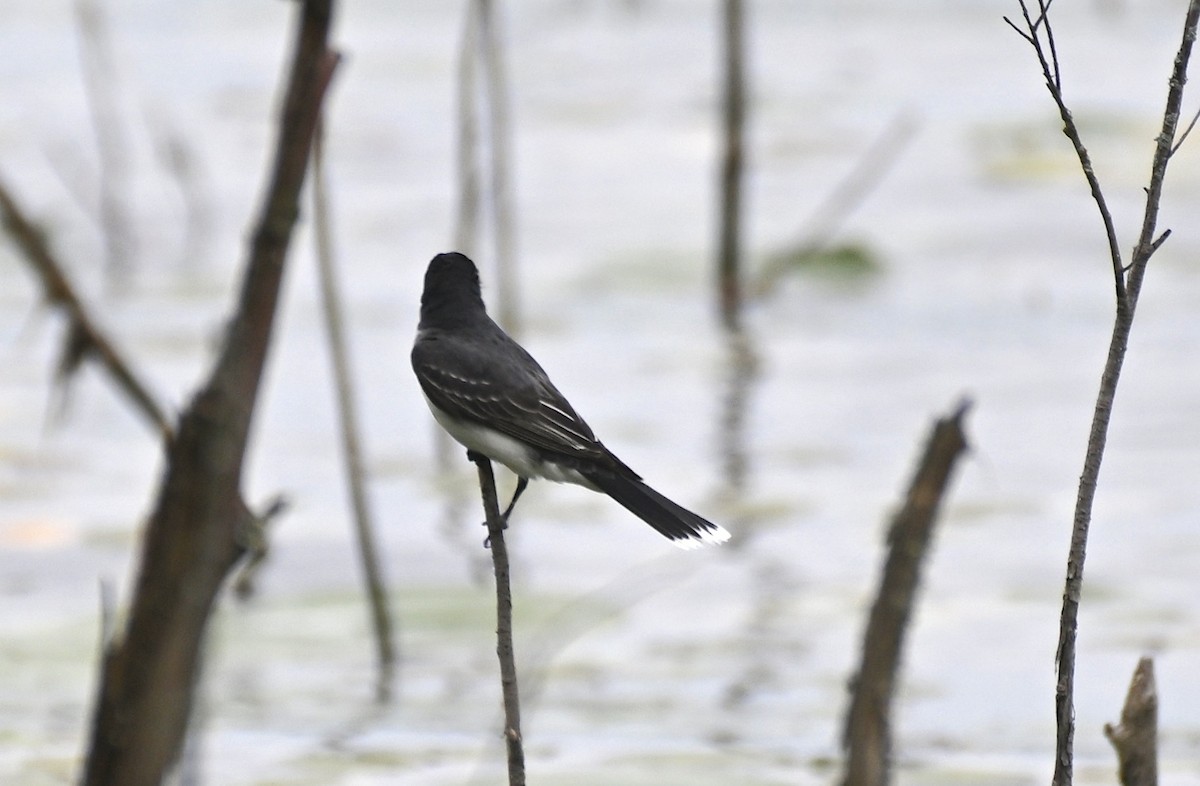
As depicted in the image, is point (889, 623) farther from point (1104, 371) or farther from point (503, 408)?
point (1104, 371)

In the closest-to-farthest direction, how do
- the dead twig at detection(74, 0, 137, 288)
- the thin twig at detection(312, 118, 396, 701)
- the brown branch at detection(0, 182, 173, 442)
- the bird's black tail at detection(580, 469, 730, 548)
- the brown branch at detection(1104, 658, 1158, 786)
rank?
the brown branch at detection(0, 182, 173, 442)
the brown branch at detection(1104, 658, 1158, 786)
the bird's black tail at detection(580, 469, 730, 548)
the thin twig at detection(312, 118, 396, 701)
the dead twig at detection(74, 0, 137, 288)

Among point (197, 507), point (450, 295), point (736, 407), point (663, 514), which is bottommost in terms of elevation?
point (197, 507)

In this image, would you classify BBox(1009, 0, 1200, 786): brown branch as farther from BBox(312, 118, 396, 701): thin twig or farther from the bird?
BBox(312, 118, 396, 701): thin twig

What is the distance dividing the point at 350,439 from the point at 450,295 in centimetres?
248

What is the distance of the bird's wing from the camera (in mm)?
2830

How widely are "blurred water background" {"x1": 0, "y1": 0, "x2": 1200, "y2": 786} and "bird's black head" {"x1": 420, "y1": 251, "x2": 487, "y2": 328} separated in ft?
3.13

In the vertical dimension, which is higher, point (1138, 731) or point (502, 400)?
point (502, 400)

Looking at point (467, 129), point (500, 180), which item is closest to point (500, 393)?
point (467, 129)

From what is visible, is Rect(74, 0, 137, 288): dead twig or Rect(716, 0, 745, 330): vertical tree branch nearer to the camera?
Rect(716, 0, 745, 330): vertical tree branch

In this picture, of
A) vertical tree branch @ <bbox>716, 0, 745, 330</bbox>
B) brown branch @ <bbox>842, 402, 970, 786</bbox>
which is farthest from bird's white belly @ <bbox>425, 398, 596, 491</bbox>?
vertical tree branch @ <bbox>716, 0, 745, 330</bbox>

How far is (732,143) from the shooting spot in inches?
345

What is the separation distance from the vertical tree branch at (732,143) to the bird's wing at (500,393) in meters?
5.81

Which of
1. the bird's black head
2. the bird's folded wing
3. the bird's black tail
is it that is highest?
the bird's black head

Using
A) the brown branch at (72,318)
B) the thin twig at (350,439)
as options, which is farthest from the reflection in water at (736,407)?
the brown branch at (72,318)
